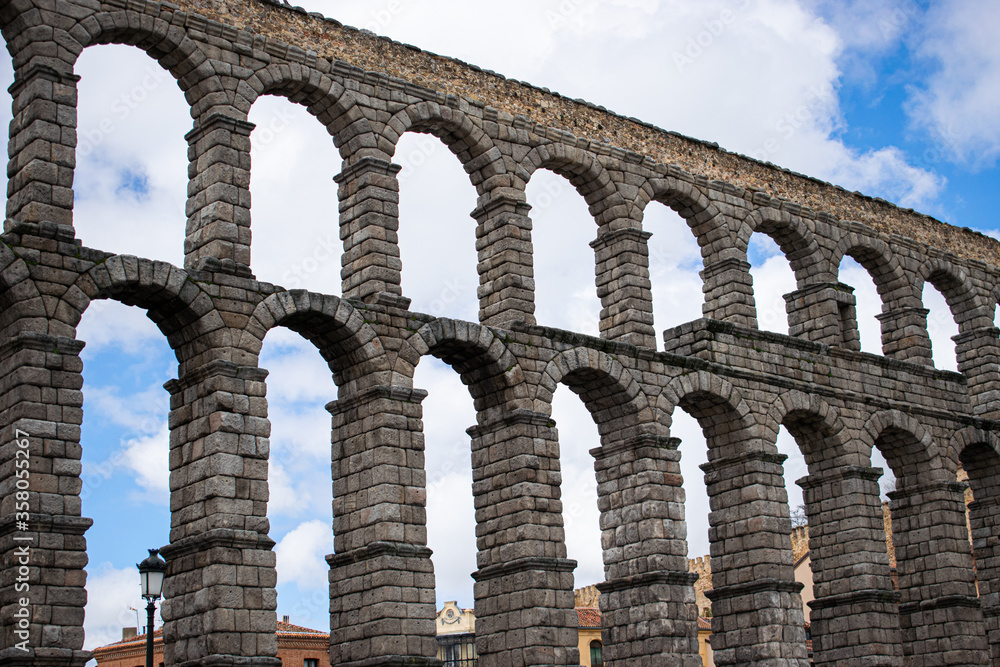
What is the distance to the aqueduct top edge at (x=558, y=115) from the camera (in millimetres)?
18969

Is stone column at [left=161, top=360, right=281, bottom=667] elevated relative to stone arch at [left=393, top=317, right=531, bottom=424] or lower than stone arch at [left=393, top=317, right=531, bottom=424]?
lower

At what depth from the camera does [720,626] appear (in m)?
21.0

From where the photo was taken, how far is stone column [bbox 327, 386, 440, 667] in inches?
645

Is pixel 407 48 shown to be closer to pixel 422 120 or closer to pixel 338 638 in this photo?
pixel 422 120

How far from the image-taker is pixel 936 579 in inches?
948

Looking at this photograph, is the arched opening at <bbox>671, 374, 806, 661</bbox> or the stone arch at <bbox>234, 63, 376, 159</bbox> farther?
the arched opening at <bbox>671, 374, 806, 661</bbox>

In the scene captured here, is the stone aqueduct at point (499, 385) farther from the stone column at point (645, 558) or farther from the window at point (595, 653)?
the window at point (595, 653)

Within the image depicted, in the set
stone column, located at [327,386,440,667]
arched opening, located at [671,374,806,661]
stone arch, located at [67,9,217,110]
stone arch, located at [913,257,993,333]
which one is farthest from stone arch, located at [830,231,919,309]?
stone arch, located at [67,9,217,110]

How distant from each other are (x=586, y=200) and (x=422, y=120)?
382 cm

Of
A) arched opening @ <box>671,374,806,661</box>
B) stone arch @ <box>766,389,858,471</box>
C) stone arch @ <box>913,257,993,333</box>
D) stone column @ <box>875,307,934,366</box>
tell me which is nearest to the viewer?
arched opening @ <box>671,374,806,661</box>

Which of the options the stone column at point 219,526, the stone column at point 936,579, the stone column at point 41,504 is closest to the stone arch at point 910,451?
the stone column at point 936,579

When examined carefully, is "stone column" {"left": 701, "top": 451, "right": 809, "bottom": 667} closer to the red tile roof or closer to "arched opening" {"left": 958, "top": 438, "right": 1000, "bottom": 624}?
"arched opening" {"left": 958, "top": 438, "right": 1000, "bottom": 624}

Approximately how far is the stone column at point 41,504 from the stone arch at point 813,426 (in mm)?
12697

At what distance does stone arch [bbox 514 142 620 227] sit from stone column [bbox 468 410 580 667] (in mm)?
4708
